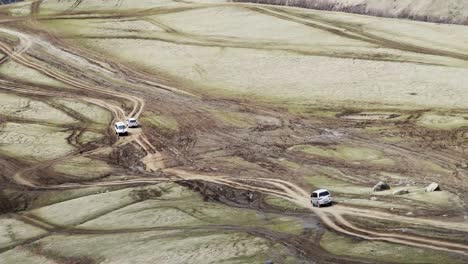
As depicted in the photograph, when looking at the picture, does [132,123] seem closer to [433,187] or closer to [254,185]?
[254,185]

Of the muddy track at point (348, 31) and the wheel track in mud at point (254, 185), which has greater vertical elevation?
the muddy track at point (348, 31)

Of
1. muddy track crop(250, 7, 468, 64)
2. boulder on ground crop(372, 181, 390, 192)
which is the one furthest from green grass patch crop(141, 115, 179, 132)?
muddy track crop(250, 7, 468, 64)

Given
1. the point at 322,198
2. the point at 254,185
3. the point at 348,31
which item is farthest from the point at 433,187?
the point at 348,31

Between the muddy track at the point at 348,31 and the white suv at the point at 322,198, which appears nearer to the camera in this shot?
the white suv at the point at 322,198

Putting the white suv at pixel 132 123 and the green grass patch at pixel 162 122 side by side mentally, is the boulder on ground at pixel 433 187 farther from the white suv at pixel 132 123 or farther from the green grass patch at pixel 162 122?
the white suv at pixel 132 123

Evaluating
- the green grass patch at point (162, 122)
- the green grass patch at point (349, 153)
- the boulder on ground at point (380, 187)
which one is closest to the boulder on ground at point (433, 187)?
the boulder on ground at point (380, 187)

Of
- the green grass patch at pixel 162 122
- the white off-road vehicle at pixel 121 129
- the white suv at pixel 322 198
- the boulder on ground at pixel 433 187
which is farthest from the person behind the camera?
the green grass patch at pixel 162 122

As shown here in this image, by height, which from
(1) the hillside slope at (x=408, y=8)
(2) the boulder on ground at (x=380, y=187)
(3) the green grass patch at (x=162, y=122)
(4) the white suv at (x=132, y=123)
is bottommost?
(3) the green grass patch at (x=162, y=122)

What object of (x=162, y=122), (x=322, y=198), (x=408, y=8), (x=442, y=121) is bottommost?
(x=162, y=122)
